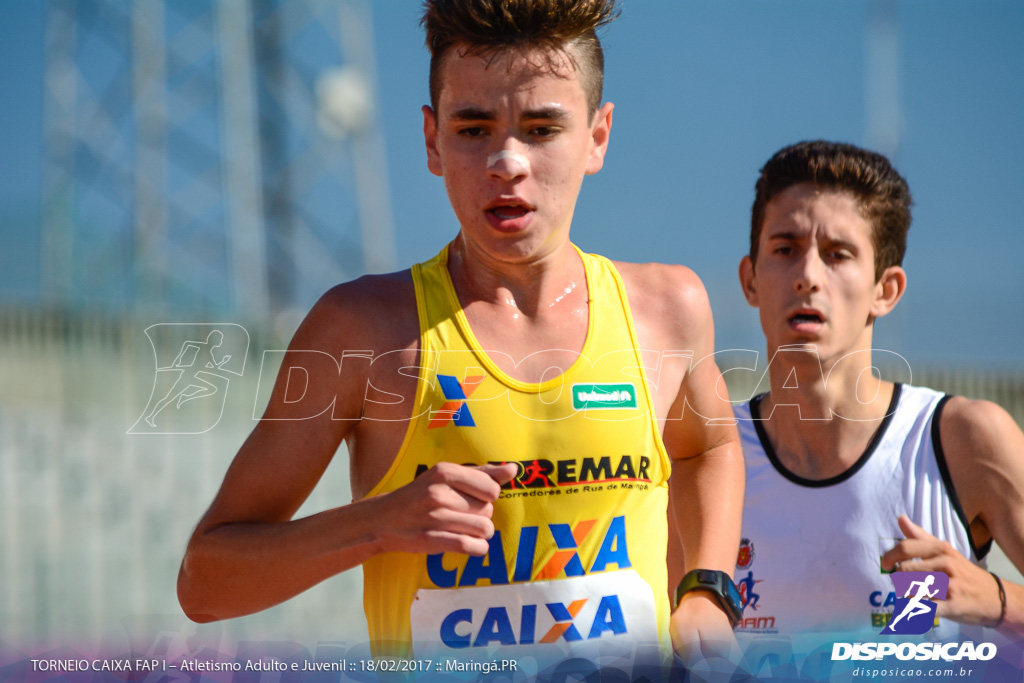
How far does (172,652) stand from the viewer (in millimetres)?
1945

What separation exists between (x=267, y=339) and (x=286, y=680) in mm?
6696

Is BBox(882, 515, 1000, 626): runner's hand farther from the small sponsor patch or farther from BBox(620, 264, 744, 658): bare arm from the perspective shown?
the small sponsor patch

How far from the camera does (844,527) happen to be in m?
2.70

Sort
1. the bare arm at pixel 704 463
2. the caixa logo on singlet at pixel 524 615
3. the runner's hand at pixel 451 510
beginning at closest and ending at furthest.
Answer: the runner's hand at pixel 451 510 → the caixa logo on singlet at pixel 524 615 → the bare arm at pixel 704 463

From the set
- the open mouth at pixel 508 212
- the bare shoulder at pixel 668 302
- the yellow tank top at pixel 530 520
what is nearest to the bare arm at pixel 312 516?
the yellow tank top at pixel 530 520

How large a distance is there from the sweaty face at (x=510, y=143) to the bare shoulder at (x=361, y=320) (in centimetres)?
22

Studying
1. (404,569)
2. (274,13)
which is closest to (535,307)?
(404,569)

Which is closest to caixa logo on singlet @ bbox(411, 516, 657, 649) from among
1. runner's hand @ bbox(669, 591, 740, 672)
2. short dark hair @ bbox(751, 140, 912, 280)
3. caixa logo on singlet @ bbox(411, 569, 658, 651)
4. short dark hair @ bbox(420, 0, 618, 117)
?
caixa logo on singlet @ bbox(411, 569, 658, 651)

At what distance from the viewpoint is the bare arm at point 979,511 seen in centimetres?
229

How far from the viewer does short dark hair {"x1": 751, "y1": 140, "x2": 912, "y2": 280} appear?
9.64ft

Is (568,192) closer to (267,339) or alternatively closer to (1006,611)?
(1006,611)

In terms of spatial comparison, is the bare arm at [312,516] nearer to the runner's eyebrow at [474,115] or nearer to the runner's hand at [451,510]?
the runner's hand at [451,510]

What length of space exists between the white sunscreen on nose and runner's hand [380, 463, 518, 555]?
0.62 metres

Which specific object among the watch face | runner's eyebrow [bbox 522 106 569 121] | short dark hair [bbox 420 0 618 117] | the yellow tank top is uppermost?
short dark hair [bbox 420 0 618 117]
